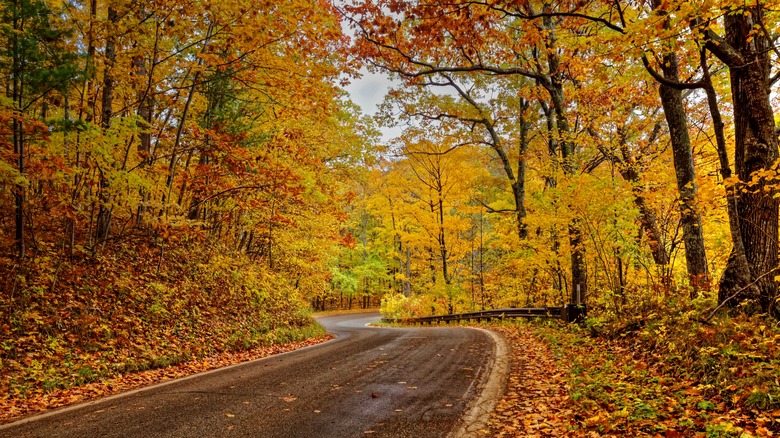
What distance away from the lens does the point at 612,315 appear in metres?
8.91

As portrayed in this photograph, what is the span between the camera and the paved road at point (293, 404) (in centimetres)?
406

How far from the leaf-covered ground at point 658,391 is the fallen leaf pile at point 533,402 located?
0.04 ft

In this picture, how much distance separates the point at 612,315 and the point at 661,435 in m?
5.75

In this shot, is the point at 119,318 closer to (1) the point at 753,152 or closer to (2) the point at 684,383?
(2) the point at 684,383

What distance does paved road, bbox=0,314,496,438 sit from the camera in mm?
4062

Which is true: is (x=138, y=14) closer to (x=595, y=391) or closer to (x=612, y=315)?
(x=595, y=391)

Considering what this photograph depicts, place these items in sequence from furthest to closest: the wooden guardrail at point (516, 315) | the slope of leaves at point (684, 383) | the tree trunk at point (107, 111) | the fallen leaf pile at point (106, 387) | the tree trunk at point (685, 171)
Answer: the wooden guardrail at point (516, 315), the tree trunk at point (107, 111), the tree trunk at point (685, 171), the fallen leaf pile at point (106, 387), the slope of leaves at point (684, 383)

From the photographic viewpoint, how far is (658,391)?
4.71 m

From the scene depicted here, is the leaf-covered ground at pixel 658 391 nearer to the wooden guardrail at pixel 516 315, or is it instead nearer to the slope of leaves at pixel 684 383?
the slope of leaves at pixel 684 383

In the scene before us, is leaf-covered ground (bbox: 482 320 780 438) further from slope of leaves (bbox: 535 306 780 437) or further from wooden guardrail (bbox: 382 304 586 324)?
wooden guardrail (bbox: 382 304 586 324)

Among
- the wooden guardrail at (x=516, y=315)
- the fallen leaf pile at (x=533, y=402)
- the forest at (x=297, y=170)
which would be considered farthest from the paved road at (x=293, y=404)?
the wooden guardrail at (x=516, y=315)

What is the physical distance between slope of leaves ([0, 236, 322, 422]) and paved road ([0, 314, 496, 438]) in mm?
1157

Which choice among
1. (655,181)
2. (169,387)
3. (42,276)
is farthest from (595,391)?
(42,276)

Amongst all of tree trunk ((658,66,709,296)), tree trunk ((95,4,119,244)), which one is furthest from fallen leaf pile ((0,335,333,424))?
tree trunk ((658,66,709,296))
